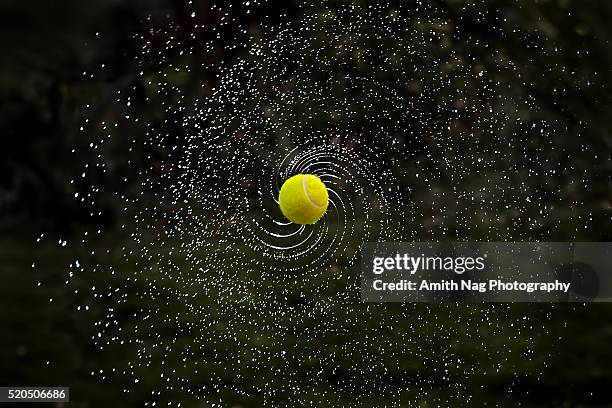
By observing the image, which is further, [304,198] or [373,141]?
[373,141]

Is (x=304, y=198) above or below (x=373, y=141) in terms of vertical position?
below

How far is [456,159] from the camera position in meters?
2.95

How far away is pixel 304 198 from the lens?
2.09m

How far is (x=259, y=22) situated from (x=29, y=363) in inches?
56.5

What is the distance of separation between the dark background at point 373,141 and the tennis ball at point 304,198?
16.6 inches

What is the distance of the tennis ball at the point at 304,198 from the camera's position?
2.10 m

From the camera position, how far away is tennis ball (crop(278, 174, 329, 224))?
6.88 feet

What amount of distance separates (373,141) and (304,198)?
105cm

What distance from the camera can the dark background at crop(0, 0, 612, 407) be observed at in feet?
6.72

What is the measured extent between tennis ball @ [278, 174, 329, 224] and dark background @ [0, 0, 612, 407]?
421 millimetres

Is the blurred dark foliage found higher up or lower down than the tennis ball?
higher up

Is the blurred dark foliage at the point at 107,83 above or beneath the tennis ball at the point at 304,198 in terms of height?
above

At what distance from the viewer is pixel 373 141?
3.09 m

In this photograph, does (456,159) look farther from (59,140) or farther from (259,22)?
(59,140)
